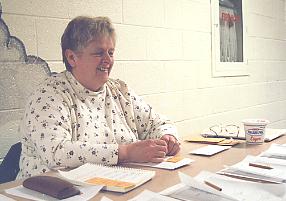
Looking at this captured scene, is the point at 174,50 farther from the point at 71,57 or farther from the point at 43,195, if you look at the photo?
the point at 43,195

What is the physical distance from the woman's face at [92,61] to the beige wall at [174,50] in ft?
0.89

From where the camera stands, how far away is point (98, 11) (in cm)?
212

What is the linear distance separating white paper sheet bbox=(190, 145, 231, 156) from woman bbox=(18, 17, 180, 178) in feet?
0.28

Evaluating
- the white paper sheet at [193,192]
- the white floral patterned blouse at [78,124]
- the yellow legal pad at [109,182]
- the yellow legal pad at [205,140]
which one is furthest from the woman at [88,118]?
the white paper sheet at [193,192]

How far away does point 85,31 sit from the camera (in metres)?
1.64

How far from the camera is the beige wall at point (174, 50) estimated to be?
6.10ft

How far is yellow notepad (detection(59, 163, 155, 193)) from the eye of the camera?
1037 mm

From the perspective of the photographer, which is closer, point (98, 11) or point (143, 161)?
point (143, 161)


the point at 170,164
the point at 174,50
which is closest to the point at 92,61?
the point at 170,164

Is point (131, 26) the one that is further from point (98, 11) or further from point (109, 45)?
point (109, 45)

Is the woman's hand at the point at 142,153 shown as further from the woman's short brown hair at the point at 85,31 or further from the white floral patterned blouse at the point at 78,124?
the woman's short brown hair at the point at 85,31

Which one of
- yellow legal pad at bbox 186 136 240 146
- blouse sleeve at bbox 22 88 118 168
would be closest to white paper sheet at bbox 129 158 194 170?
blouse sleeve at bbox 22 88 118 168

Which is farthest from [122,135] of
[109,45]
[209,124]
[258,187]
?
[209,124]

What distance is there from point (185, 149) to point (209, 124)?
4.99 feet
